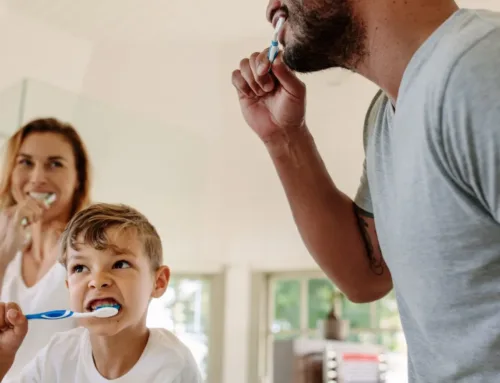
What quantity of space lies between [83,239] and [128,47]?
149 cm

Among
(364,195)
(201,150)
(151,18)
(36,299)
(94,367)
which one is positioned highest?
(151,18)

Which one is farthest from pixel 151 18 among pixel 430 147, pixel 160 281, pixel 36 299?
pixel 430 147

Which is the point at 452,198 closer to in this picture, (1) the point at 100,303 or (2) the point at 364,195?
(2) the point at 364,195

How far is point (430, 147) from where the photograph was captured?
453mm

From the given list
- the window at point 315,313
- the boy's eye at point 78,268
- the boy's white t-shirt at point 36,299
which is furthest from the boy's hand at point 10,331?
the window at point 315,313

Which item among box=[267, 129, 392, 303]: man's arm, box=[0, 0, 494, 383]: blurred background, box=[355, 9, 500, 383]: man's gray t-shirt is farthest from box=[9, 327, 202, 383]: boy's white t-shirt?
box=[0, 0, 494, 383]: blurred background

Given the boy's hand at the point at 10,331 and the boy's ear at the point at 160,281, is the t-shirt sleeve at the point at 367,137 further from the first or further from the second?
the boy's hand at the point at 10,331

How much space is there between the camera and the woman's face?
1.13 m

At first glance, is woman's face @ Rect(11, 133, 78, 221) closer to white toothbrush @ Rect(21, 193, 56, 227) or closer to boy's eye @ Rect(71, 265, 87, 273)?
white toothbrush @ Rect(21, 193, 56, 227)

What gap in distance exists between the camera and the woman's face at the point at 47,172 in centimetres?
113

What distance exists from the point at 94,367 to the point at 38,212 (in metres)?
0.44

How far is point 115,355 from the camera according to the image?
2.59ft

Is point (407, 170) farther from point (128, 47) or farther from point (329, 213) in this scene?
point (128, 47)

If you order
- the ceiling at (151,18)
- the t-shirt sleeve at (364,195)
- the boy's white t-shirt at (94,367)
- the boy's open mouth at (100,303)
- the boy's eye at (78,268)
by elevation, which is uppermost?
the ceiling at (151,18)
